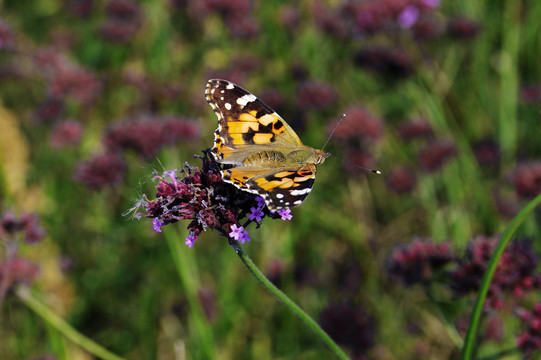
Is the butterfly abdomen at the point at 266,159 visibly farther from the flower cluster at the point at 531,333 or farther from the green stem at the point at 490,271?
the flower cluster at the point at 531,333

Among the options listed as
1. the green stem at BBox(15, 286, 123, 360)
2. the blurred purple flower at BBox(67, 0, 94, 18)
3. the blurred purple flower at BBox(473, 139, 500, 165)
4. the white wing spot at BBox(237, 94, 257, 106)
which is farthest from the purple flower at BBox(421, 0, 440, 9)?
the blurred purple flower at BBox(67, 0, 94, 18)

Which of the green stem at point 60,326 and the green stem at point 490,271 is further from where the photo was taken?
the green stem at point 60,326

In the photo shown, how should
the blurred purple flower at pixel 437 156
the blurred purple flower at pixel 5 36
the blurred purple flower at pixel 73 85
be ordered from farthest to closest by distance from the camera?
the blurred purple flower at pixel 73 85, the blurred purple flower at pixel 437 156, the blurred purple flower at pixel 5 36

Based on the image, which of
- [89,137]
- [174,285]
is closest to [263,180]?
[174,285]

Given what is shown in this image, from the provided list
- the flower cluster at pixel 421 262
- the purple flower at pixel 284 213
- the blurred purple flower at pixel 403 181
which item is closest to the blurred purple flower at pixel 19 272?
the purple flower at pixel 284 213

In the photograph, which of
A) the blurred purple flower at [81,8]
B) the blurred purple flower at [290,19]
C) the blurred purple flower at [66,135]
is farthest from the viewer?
the blurred purple flower at [81,8]

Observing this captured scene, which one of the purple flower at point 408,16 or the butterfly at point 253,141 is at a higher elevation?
the purple flower at point 408,16
